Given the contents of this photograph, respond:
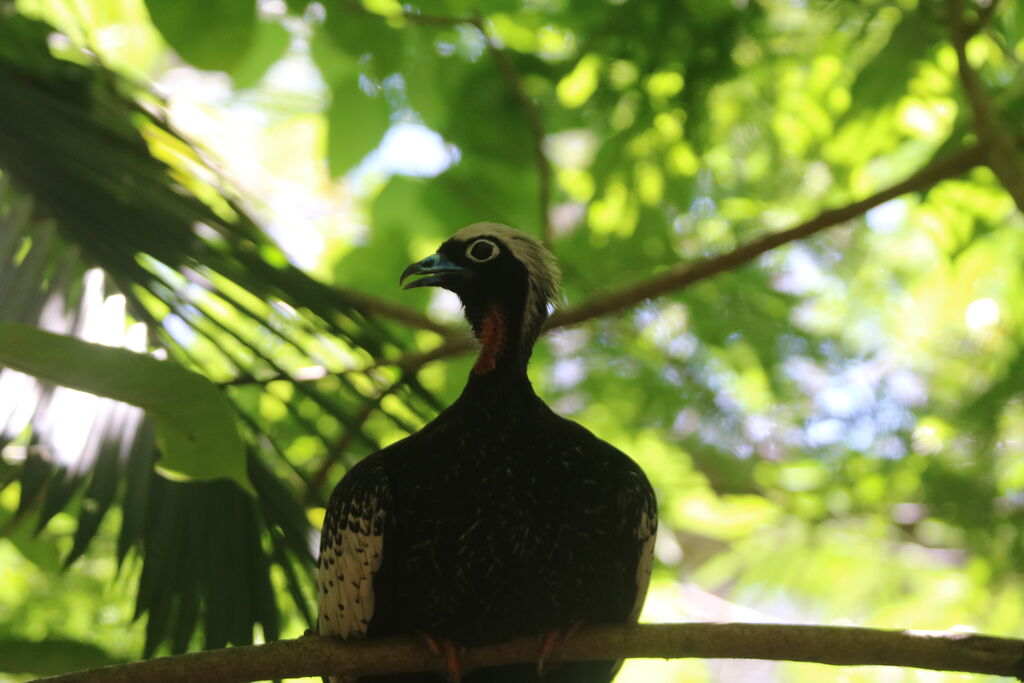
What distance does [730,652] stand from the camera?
1690mm

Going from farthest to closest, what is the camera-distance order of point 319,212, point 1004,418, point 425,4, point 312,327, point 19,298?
point 319,212, point 1004,418, point 425,4, point 312,327, point 19,298

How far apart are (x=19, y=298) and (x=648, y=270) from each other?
2.48 metres

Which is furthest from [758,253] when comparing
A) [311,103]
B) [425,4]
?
[311,103]

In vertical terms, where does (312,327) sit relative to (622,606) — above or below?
above

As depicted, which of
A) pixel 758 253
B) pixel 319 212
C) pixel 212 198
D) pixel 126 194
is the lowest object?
pixel 126 194

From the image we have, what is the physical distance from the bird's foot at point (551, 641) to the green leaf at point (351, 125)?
1.97m

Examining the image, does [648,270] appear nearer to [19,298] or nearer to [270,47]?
[270,47]

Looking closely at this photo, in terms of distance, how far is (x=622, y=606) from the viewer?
2207mm

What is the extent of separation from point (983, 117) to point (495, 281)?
5.55 ft

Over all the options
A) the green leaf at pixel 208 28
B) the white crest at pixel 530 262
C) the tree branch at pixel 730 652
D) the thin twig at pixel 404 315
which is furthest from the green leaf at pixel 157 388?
the thin twig at pixel 404 315

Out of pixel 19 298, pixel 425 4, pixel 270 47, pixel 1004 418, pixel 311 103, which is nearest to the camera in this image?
pixel 19 298

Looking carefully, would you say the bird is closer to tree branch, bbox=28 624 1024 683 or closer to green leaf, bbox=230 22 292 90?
tree branch, bbox=28 624 1024 683

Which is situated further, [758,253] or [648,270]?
[648,270]

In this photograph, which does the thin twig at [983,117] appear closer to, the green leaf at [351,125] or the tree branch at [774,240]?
the tree branch at [774,240]
